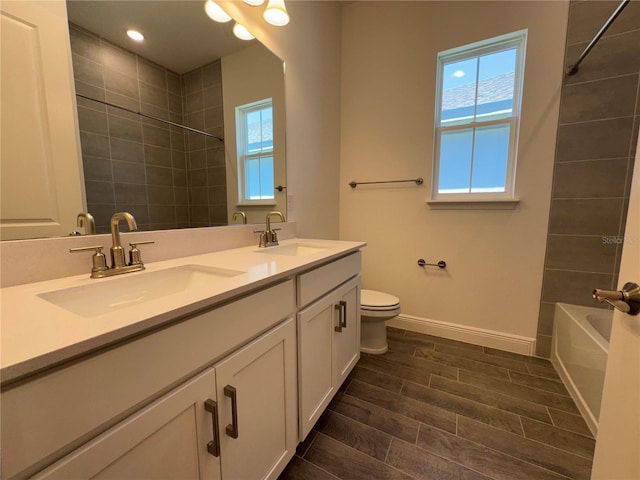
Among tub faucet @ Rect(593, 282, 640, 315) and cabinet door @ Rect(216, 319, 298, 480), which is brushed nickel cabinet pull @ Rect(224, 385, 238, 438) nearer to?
cabinet door @ Rect(216, 319, 298, 480)

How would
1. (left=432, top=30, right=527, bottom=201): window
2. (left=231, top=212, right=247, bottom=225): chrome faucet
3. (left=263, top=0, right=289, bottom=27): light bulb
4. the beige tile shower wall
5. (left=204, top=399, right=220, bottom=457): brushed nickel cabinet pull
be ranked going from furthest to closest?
(left=432, top=30, right=527, bottom=201): window, the beige tile shower wall, (left=231, top=212, right=247, bottom=225): chrome faucet, (left=263, top=0, right=289, bottom=27): light bulb, (left=204, top=399, right=220, bottom=457): brushed nickel cabinet pull

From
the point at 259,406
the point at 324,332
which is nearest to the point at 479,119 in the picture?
the point at 324,332

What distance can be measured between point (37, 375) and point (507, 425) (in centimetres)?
180

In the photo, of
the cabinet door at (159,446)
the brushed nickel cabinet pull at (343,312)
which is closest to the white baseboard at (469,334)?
the brushed nickel cabinet pull at (343,312)

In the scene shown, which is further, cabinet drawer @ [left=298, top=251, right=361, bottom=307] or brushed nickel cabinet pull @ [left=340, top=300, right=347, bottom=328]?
brushed nickel cabinet pull @ [left=340, top=300, right=347, bottom=328]

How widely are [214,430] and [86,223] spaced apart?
30.7 inches

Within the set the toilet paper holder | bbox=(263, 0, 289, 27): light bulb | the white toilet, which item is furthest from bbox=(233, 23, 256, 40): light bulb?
the toilet paper holder

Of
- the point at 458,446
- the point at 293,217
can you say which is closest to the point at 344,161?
the point at 293,217

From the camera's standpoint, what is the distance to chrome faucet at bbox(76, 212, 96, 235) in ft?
2.88

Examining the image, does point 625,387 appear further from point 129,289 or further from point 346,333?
point 129,289

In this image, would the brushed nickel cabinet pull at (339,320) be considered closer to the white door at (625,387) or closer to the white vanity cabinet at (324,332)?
the white vanity cabinet at (324,332)

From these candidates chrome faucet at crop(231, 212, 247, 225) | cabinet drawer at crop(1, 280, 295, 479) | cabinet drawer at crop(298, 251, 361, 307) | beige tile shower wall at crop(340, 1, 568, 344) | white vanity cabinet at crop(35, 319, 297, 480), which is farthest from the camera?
beige tile shower wall at crop(340, 1, 568, 344)

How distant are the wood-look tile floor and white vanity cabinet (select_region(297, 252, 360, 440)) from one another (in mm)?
168

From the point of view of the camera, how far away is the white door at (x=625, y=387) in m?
0.55
